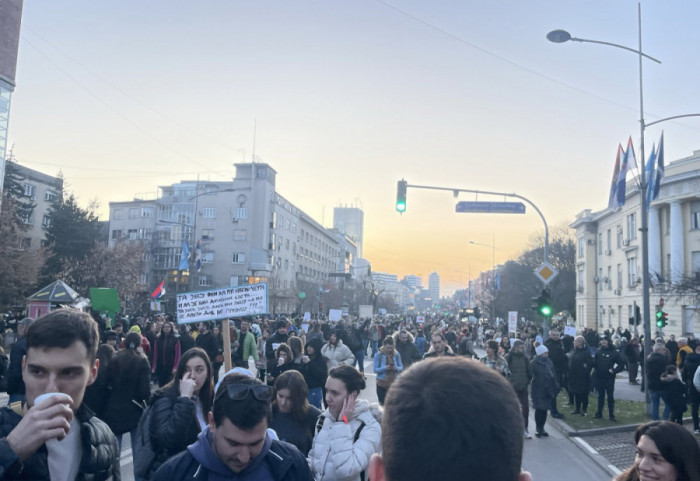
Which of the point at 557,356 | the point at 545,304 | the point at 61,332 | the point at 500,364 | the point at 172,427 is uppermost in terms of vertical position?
the point at 545,304

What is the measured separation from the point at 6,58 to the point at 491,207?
28902 mm

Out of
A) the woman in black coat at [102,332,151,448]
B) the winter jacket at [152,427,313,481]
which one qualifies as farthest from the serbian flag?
the winter jacket at [152,427,313,481]

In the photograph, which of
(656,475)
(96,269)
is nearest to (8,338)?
(656,475)

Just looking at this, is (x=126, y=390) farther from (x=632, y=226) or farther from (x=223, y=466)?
(x=632, y=226)

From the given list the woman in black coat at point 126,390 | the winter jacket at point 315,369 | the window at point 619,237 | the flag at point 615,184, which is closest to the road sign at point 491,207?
the flag at point 615,184

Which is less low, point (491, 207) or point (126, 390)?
point (491, 207)

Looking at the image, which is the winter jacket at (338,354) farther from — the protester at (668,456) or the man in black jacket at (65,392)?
the man in black jacket at (65,392)

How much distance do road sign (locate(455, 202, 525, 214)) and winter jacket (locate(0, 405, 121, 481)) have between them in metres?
18.9

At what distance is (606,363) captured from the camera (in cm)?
1391

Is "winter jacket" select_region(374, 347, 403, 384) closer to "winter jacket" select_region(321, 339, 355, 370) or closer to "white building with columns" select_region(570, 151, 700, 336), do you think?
"winter jacket" select_region(321, 339, 355, 370)

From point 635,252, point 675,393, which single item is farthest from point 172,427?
point 635,252

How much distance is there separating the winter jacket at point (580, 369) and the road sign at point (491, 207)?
7.73 metres

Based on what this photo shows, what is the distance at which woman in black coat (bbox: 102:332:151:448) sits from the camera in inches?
280

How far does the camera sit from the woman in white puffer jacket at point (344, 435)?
4.40 metres
